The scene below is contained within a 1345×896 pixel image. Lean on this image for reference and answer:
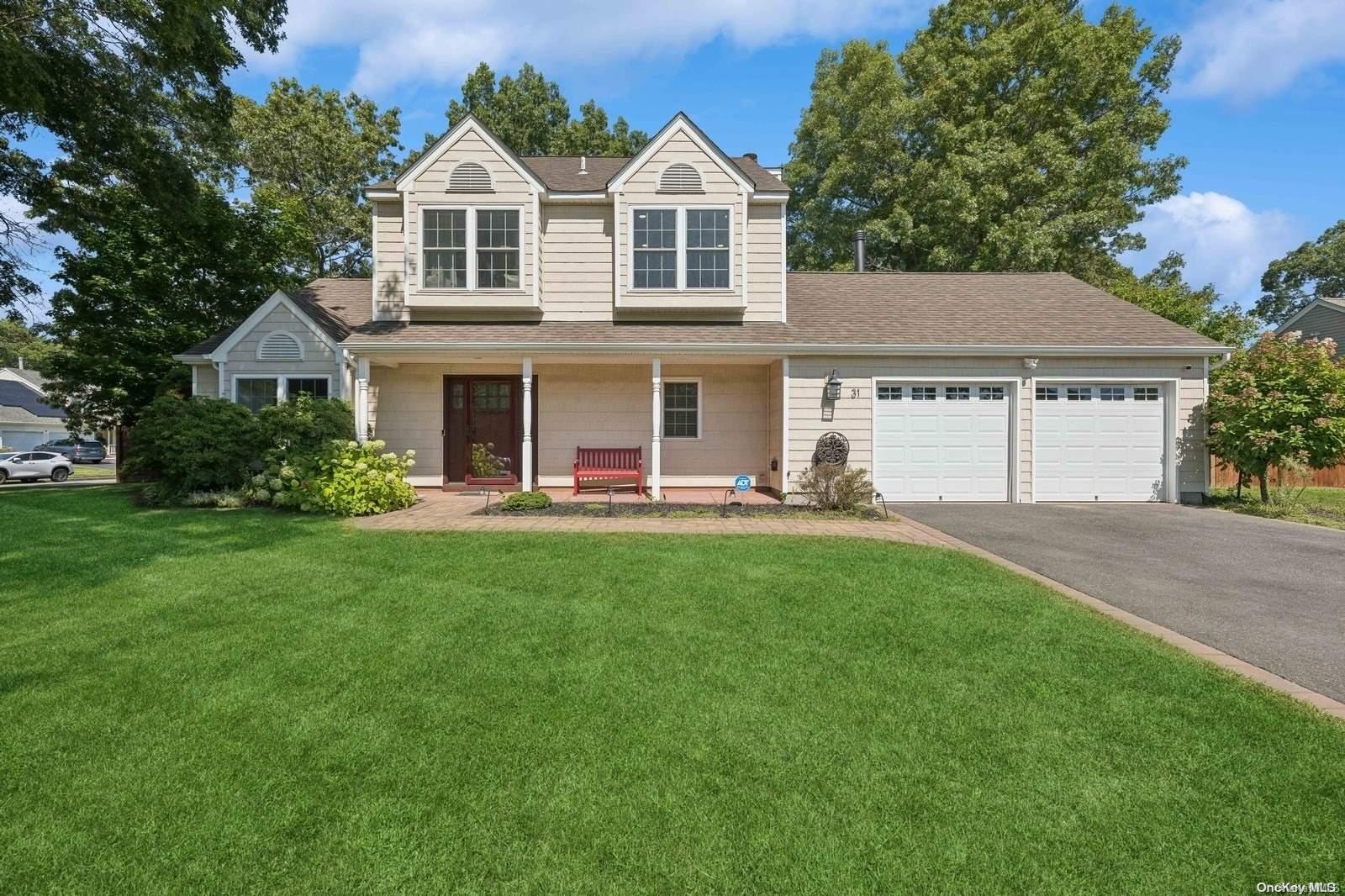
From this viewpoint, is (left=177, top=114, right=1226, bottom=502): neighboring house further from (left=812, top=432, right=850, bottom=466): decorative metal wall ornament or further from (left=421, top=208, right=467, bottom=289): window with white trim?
(left=812, top=432, right=850, bottom=466): decorative metal wall ornament

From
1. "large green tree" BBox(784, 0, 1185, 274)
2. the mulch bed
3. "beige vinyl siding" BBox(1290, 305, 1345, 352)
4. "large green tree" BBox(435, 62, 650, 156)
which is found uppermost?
"large green tree" BBox(435, 62, 650, 156)

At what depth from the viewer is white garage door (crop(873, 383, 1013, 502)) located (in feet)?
36.6

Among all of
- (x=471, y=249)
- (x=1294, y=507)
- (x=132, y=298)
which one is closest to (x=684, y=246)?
(x=471, y=249)

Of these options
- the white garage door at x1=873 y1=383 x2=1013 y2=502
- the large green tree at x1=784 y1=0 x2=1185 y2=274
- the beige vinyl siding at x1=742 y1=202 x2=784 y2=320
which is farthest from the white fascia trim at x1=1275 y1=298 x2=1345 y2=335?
the beige vinyl siding at x1=742 y1=202 x2=784 y2=320

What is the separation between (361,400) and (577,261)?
5.03m

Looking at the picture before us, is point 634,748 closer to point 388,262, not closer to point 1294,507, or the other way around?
point 388,262

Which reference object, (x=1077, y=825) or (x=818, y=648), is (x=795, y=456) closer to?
(x=818, y=648)

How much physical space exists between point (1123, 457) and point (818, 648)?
34.9ft

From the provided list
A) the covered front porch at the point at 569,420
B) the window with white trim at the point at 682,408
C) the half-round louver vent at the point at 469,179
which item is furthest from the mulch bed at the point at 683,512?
the half-round louver vent at the point at 469,179

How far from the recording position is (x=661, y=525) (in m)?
8.47

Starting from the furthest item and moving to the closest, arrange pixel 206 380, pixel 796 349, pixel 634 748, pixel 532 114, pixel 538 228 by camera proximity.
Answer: pixel 532 114 < pixel 206 380 < pixel 538 228 < pixel 796 349 < pixel 634 748

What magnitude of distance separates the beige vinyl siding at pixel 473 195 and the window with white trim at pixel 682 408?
3.64 m

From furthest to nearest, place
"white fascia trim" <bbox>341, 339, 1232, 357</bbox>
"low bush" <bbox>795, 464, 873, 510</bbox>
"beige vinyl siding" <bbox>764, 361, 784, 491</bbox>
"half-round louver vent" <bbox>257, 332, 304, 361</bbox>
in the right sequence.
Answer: "half-round louver vent" <bbox>257, 332, 304, 361</bbox>, "beige vinyl siding" <bbox>764, 361, 784, 491</bbox>, "white fascia trim" <bbox>341, 339, 1232, 357</bbox>, "low bush" <bbox>795, 464, 873, 510</bbox>

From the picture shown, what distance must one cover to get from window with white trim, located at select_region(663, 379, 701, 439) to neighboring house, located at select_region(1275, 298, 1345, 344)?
25103 mm
